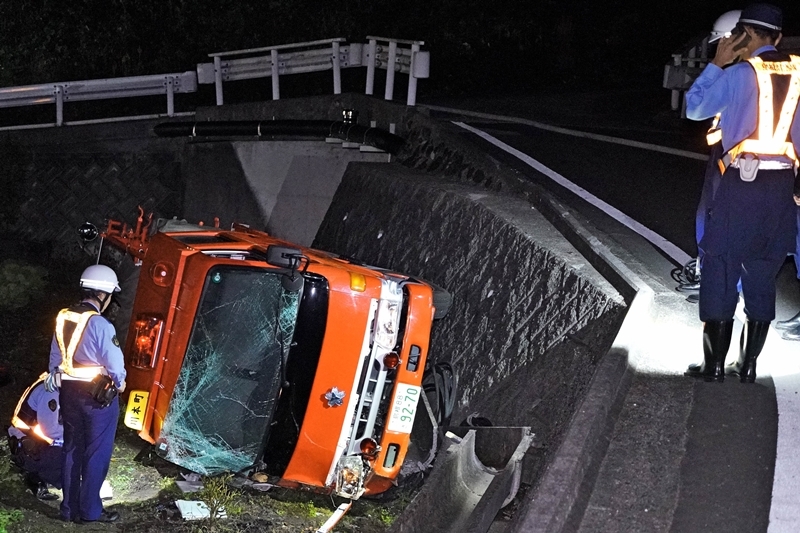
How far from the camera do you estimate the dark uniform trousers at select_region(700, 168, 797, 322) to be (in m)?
5.14

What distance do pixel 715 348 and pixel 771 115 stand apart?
1.23m

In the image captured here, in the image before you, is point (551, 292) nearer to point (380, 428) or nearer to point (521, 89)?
point (380, 428)

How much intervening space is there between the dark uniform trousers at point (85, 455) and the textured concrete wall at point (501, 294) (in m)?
2.64

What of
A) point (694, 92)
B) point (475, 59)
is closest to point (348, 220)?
point (694, 92)

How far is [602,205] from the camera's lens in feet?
31.0

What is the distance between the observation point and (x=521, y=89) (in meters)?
20.4

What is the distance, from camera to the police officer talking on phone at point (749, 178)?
16.5ft

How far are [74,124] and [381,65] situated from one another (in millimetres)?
5031

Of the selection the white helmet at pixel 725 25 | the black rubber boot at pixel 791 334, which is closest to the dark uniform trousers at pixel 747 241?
the black rubber boot at pixel 791 334

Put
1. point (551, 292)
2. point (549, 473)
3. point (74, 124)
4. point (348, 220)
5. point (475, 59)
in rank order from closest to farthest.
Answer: point (549, 473) → point (551, 292) → point (348, 220) → point (74, 124) → point (475, 59)

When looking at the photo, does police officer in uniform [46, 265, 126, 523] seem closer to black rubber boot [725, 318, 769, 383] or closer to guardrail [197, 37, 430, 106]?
black rubber boot [725, 318, 769, 383]

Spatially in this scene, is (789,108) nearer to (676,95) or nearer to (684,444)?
(684,444)

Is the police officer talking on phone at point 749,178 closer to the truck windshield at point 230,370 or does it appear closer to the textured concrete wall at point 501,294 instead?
the textured concrete wall at point 501,294

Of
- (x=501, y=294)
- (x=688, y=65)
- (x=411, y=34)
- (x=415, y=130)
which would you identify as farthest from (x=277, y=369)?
(x=411, y=34)
